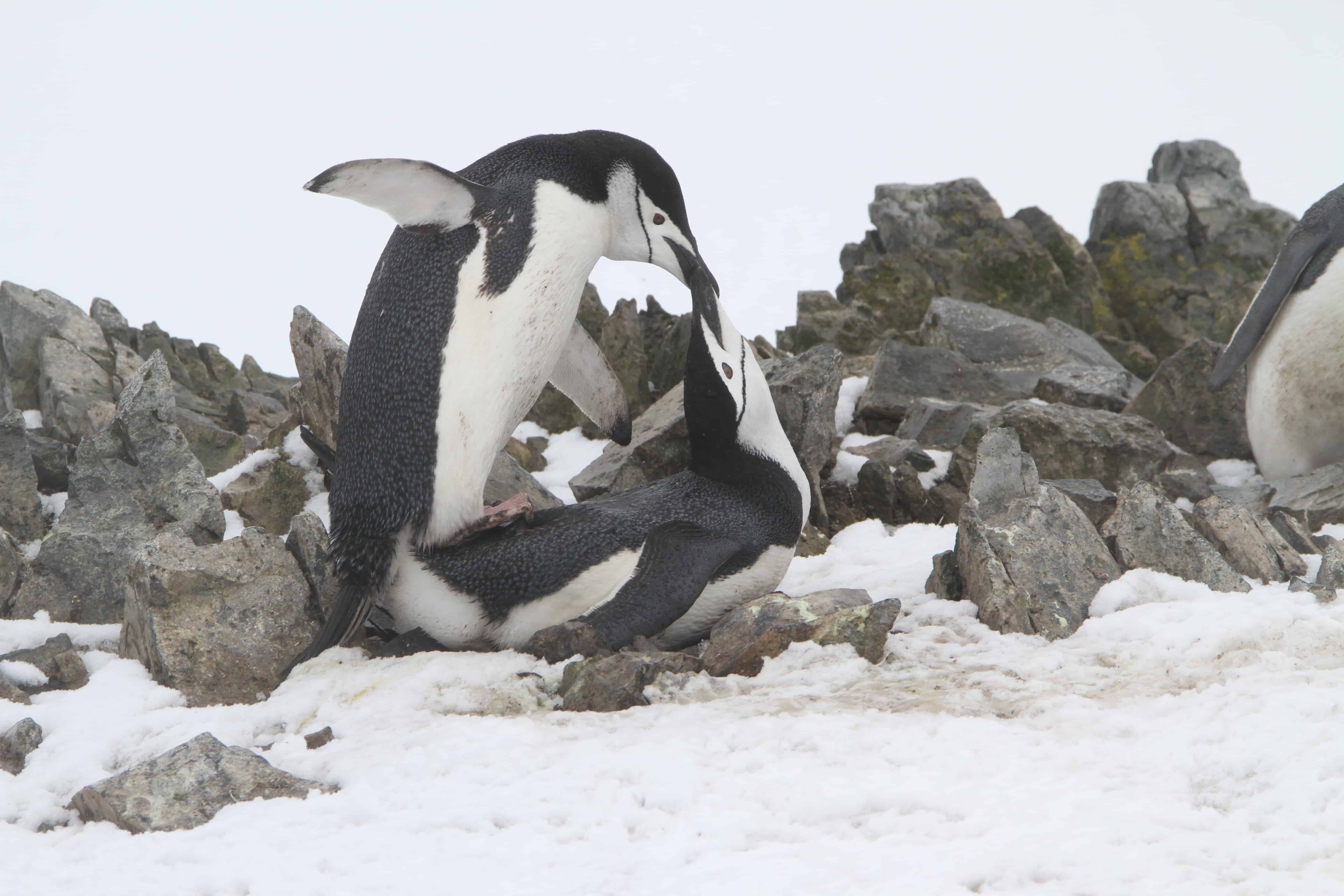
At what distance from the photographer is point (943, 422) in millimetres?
5906

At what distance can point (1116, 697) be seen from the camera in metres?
2.69

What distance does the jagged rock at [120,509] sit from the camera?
12.5ft

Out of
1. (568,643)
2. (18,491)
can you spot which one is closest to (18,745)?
(568,643)

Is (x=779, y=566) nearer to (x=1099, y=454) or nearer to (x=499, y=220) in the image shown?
(x=499, y=220)

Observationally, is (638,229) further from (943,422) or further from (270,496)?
(943,422)

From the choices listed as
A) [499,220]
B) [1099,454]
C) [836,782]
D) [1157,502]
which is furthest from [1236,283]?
[836,782]

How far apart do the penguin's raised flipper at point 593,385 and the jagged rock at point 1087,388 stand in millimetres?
3233

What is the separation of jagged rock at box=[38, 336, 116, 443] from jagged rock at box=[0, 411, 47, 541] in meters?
0.98

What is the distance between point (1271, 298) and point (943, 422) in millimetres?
1715

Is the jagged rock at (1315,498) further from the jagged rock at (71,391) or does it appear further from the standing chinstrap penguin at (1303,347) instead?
the jagged rock at (71,391)

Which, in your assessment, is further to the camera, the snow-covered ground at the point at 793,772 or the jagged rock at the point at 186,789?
the jagged rock at the point at 186,789

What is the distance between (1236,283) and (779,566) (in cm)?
1054

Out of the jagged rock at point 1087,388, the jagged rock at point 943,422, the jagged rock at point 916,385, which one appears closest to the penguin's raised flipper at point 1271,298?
the jagged rock at point 1087,388

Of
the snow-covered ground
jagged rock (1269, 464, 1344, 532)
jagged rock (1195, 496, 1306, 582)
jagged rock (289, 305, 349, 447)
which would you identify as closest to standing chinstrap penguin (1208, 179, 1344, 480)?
jagged rock (1269, 464, 1344, 532)
